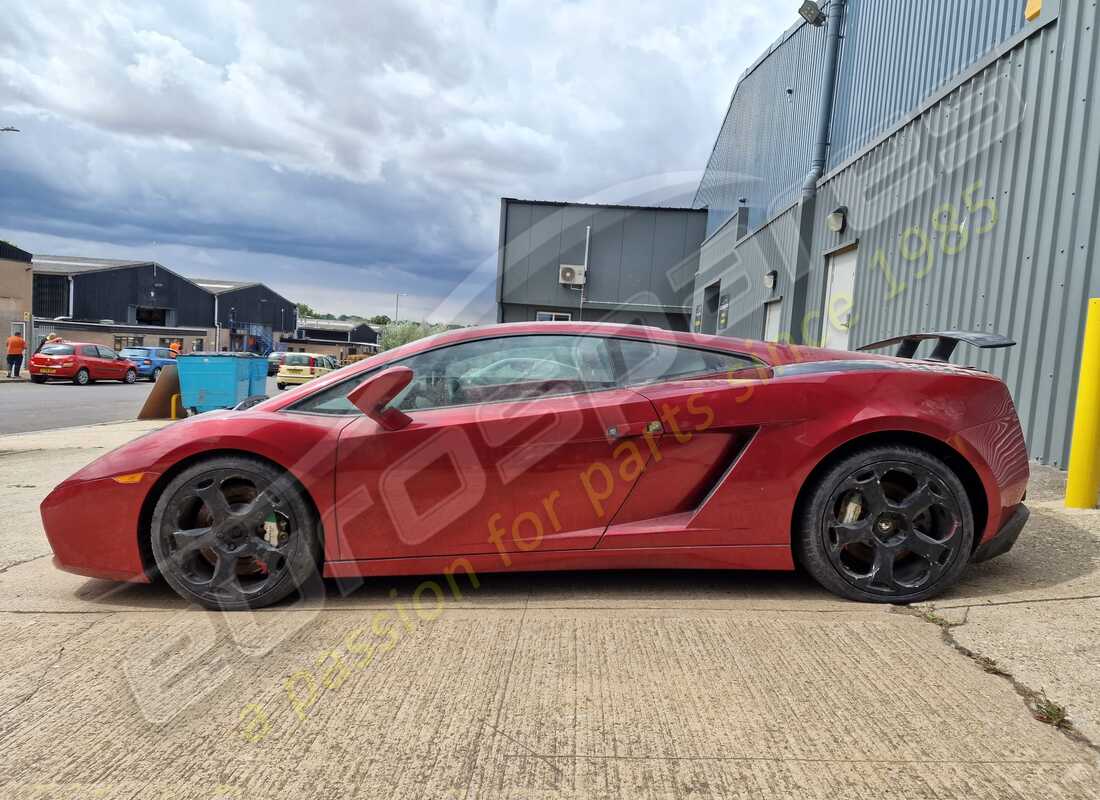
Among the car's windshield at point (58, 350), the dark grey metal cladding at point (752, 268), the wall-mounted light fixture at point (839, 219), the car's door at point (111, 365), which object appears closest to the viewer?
the wall-mounted light fixture at point (839, 219)

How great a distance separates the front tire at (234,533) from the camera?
8.41 feet

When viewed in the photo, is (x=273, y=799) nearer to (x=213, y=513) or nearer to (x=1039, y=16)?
(x=213, y=513)

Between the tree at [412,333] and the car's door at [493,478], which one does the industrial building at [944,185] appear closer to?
the car's door at [493,478]

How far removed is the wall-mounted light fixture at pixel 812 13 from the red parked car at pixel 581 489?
9.81 meters

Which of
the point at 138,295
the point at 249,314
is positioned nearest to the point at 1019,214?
the point at 138,295

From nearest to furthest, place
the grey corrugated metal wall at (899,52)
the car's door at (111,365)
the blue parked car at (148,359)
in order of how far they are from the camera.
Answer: the grey corrugated metal wall at (899,52), the car's door at (111,365), the blue parked car at (148,359)

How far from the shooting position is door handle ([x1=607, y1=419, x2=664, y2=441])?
252 cm

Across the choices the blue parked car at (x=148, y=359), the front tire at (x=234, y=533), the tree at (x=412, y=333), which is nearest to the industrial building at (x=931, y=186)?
the tree at (x=412, y=333)

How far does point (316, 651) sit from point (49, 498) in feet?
4.40

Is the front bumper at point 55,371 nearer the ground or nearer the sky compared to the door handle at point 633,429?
nearer the ground

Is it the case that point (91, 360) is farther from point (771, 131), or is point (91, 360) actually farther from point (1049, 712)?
point (1049, 712)

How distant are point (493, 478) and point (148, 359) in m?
30.8

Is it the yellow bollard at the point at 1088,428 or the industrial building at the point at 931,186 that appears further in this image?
the industrial building at the point at 931,186

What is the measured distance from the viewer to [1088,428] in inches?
132
